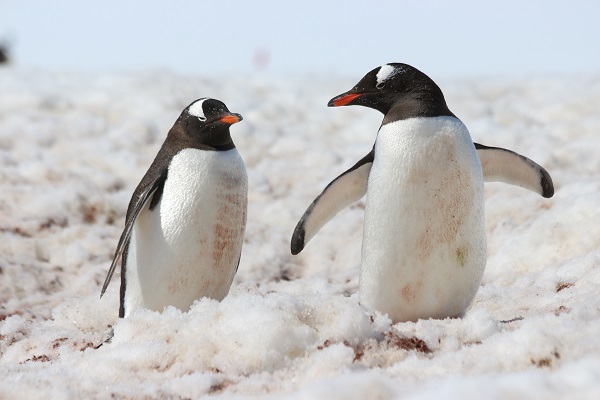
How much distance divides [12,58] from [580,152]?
14170mm

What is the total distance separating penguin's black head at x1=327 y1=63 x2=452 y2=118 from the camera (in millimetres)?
3297

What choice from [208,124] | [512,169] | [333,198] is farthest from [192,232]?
[512,169]

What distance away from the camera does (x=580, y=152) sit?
6988 millimetres

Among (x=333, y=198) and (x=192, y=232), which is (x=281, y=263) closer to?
(x=192, y=232)

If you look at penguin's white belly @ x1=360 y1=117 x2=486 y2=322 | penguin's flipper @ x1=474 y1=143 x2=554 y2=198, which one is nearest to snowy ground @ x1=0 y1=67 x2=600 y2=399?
penguin's white belly @ x1=360 y1=117 x2=486 y2=322

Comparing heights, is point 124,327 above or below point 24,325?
above

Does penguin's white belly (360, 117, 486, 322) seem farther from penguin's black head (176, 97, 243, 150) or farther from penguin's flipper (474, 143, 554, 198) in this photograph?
penguin's black head (176, 97, 243, 150)

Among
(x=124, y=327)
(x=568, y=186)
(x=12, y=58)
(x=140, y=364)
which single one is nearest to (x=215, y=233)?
(x=124, y=327)

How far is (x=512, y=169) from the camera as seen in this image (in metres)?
3.68

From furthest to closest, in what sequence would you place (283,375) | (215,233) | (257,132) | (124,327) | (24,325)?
(257,132)
(24,325)
(215,233)
(124,327)
(283,375)

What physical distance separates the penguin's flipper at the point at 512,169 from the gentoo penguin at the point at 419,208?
0.35 m

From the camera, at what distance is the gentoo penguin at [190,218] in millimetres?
3641

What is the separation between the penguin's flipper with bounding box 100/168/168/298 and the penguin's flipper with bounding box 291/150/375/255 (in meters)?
0.68

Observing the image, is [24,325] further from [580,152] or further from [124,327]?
[580,152]
